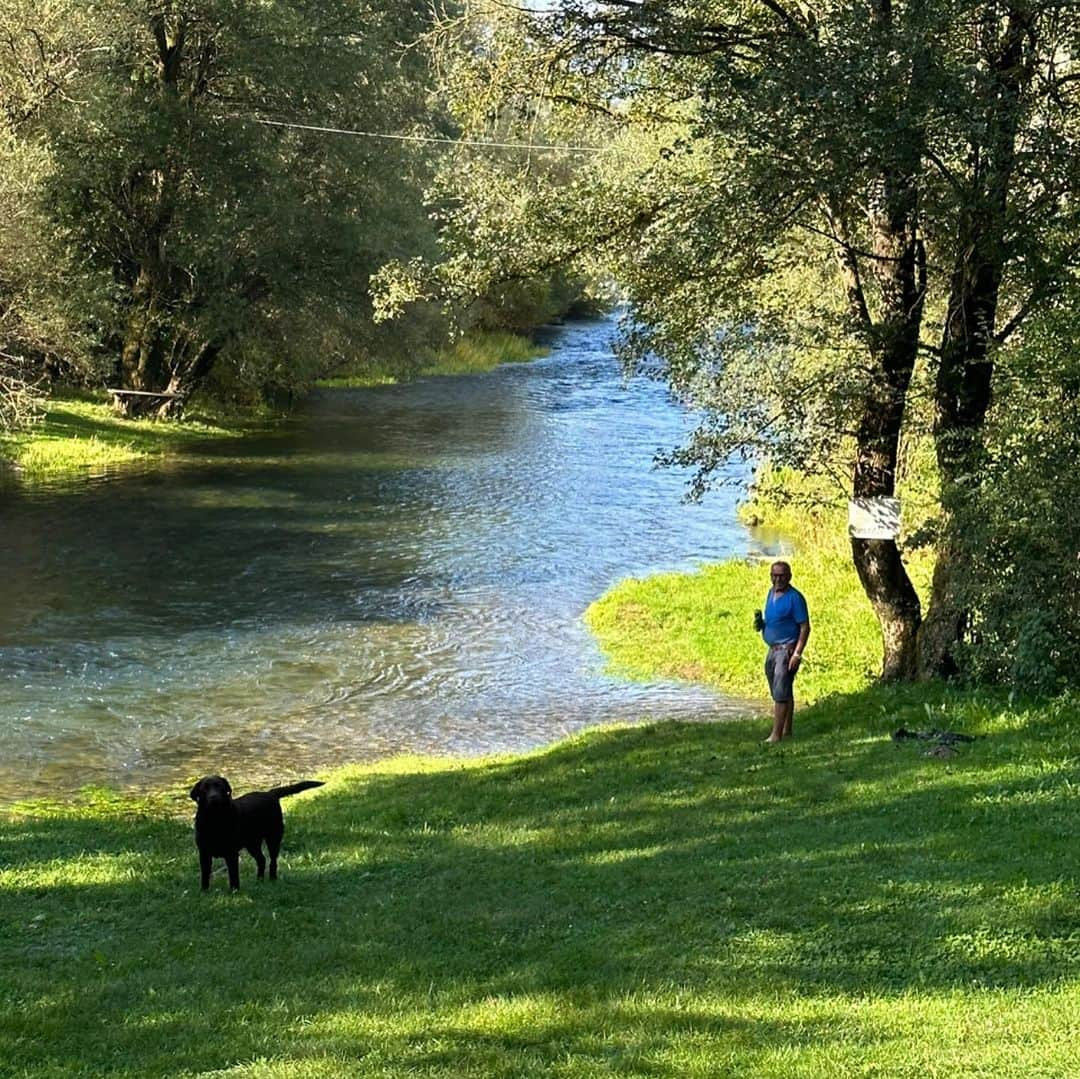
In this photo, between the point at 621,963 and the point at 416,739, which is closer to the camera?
the point at 621,963

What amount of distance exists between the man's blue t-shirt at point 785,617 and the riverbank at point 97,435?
2681 cm

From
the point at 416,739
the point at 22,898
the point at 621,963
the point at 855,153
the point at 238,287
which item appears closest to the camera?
the point at 621,963

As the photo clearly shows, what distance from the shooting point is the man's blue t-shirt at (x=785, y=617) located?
14711 mm

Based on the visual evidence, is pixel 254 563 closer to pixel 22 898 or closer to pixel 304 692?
pixel 304 692

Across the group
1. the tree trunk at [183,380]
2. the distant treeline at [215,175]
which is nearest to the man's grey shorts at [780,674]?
the distant treeline at [215,175]

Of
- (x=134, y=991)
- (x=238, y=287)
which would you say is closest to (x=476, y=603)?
(x=134, y=991)

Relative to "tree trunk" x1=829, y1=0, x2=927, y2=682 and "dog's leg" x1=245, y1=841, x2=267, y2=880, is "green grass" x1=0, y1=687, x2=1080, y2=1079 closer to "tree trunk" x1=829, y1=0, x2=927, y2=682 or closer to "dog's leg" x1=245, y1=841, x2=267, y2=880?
"dog's leg" x1=245, y1=841, x2=267, y2=880

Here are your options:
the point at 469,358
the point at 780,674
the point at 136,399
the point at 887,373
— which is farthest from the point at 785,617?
the point at 469,358

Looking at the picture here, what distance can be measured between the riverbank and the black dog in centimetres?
2902

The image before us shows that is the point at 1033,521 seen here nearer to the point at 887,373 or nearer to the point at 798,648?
the point at 798,648

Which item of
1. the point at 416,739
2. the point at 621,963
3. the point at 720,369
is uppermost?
the point at 720,369

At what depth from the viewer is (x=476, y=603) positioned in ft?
84.6

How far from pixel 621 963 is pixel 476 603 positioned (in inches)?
716

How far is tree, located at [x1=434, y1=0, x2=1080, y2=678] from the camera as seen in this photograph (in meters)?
13.4
